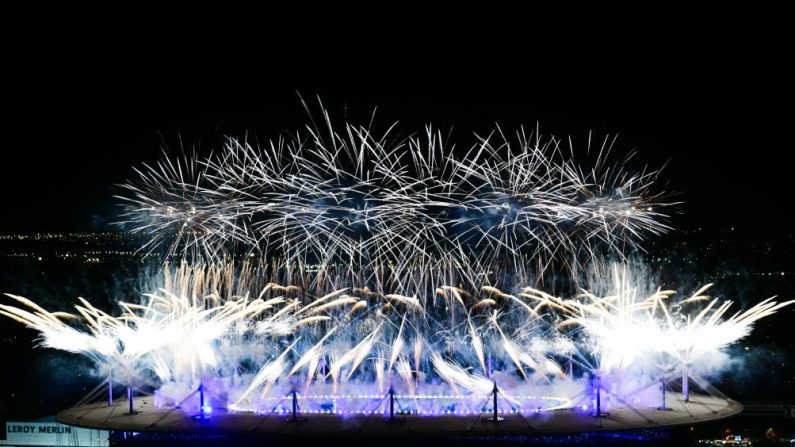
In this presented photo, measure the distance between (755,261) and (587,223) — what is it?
87.3 feet

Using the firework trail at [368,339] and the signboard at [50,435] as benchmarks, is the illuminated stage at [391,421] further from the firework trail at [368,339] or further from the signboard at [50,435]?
the signboard at [50,435]

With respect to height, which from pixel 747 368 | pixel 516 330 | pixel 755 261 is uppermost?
pixel 755 261

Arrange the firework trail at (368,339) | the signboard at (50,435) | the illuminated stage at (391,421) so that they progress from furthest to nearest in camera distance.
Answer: the signboard at (50,435), the firework trail at (368,339), the illuminated stage at (391,421)

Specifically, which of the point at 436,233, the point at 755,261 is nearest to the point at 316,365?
the point at 436,233

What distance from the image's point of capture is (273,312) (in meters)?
33.3

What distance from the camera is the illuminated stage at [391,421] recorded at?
22297 mm

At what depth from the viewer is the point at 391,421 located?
906 inches

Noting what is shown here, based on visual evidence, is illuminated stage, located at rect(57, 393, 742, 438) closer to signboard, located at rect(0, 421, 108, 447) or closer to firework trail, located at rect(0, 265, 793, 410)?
firework trail, located at rect(0, 265, 793, 410)

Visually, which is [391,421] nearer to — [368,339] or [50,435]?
[368,339]

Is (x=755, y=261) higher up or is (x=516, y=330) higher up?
(x=755, y=261)

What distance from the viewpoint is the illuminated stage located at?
73.2ft

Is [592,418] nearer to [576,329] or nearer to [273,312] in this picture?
[576,329]

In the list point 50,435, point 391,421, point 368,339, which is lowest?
point 50,435

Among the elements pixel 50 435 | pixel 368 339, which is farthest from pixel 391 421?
pixel 50 435
